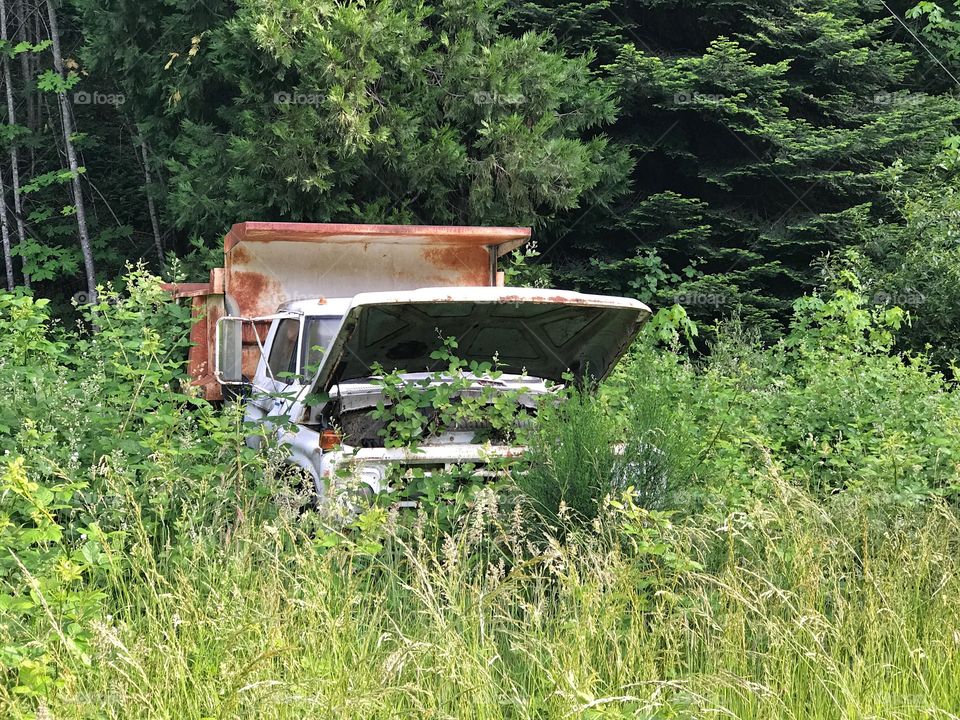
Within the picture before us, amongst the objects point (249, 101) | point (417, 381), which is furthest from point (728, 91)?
point (417, 381)

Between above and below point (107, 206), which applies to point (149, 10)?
above

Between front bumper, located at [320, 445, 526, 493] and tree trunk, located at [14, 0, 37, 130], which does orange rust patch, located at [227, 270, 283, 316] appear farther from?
tree trunk, located at [14, 0, 37, 130]

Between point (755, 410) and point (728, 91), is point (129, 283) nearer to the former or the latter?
point (755, 410)

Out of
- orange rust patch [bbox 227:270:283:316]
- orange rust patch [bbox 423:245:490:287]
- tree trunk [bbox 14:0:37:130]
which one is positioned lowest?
orange rust patch [bbox 227:270:283:316]

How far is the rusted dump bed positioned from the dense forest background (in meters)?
2.14

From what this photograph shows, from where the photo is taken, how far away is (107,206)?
62.5ft

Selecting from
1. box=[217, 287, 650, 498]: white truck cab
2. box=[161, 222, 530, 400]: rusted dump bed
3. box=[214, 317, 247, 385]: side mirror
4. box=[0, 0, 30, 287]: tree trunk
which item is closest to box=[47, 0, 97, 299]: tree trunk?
box=[0, 0, 30, 287]: tree trunk

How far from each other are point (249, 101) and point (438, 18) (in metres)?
2.77

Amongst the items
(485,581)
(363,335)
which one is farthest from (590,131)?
(485,581)

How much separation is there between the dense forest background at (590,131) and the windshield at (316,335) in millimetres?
4746

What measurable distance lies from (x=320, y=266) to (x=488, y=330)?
3139mm

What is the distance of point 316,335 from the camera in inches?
266

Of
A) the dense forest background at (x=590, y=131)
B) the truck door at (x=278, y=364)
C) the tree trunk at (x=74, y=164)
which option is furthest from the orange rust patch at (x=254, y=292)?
the tree trunk at (x=74, y=164)

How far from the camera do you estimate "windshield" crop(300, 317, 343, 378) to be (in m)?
6.68
